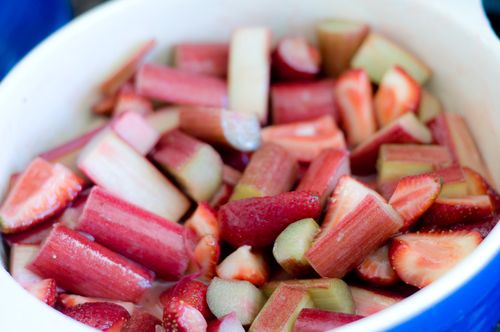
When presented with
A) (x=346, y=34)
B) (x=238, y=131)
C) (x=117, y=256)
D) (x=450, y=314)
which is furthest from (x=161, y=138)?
(x=450, y=314)

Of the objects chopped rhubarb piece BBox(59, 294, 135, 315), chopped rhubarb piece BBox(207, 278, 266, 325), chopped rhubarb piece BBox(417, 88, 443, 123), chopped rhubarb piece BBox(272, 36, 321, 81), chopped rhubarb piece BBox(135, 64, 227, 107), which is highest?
chopped rhubarb piece BBox(272, 36, 321, 81)

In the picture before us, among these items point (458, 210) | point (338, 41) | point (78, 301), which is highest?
point (338, 41)

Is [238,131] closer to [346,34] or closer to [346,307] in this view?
[346,34]

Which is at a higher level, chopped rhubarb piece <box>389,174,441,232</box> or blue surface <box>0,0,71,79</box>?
blue surface <box>0,0,71,79</box>

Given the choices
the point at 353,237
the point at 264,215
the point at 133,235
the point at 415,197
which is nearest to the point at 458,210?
the point at 415,197

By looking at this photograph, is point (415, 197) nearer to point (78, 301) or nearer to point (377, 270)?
point (377, 270)

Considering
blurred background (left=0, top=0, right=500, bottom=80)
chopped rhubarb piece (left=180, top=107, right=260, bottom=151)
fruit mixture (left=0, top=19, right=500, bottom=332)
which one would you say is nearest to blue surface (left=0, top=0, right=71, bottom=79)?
blurred background (left=0, top=0, right=500, bottom=80)

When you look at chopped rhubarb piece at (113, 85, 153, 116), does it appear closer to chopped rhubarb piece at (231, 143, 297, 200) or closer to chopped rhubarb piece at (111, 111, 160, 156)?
chopped rhubarb piece at (111, 111, 160, 156)
